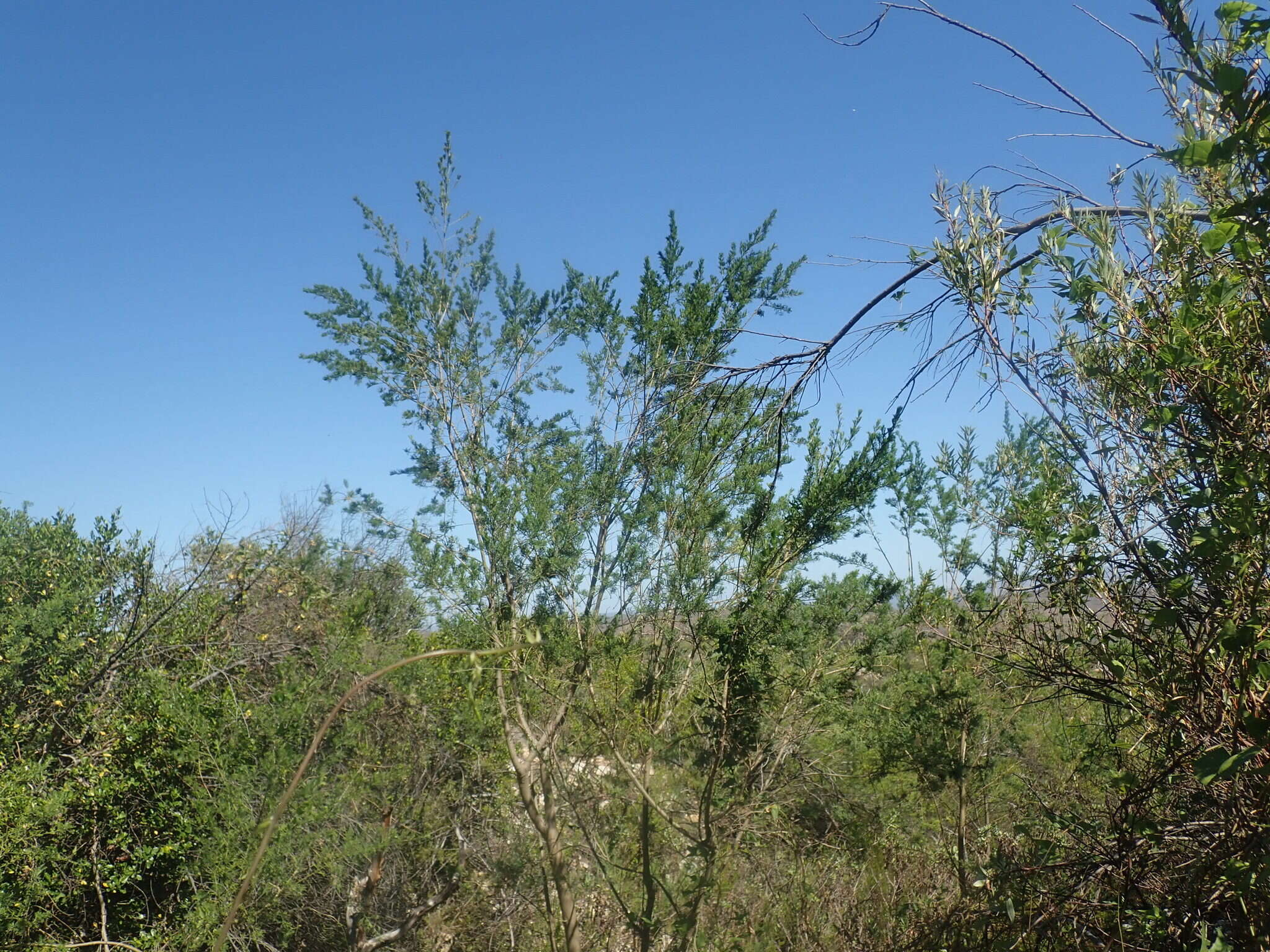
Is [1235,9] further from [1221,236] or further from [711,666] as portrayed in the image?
[711,666]

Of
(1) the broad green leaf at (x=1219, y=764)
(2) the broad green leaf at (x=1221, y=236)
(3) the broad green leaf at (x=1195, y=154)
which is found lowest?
(1) the broad green leaf at (x=1219, y=764)

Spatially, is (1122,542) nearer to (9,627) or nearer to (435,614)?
(435,614)

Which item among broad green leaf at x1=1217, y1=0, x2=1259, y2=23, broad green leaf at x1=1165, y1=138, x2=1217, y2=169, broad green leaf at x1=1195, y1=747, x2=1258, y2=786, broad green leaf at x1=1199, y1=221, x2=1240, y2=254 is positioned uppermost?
broad green leaf at x1=1217, y1=0, x2=1259, y2=23

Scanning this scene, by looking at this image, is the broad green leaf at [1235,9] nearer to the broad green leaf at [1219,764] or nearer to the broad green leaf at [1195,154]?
the broad green leaf at [1195,154]

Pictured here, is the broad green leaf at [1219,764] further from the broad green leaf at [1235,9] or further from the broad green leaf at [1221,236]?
the broad green leaf at [1235,9]

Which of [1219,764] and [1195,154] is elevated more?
[1195,154]

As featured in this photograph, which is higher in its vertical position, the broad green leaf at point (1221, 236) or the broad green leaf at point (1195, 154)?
the broad green leaf at point (1195, 154)

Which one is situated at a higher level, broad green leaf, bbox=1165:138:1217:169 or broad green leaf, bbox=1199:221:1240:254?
broad green leaf, bbox=1165:138:1217:169

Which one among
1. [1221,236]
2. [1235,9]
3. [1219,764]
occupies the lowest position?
[1219,764]

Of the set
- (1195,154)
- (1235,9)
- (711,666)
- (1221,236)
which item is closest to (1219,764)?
(1221,236)

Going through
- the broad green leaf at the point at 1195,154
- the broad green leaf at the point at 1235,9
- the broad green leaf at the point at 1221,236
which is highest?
the broad green leaf at the point at 1235,9

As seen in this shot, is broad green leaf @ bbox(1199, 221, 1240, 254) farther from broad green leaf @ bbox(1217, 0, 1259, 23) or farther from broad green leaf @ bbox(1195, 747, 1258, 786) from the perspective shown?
broad green leaf @ bbox(1195, 747, 1258, 786)

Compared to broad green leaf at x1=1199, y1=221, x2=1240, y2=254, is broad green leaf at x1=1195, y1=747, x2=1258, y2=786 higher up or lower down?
lower down

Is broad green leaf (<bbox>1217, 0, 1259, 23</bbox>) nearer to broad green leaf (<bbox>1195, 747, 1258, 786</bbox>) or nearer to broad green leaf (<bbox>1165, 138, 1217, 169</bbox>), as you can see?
broad green leaf (<bbox>1165, 138, 1217, 169</bbox>)
